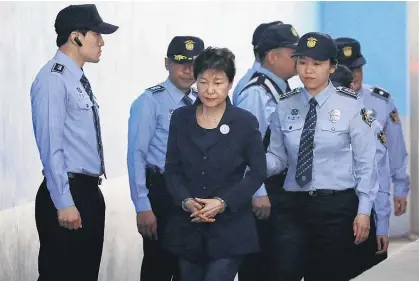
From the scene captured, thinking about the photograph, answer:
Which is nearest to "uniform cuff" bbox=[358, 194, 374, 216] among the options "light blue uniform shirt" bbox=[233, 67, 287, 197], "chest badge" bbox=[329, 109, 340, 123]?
"chest badge" bbox=[329, 109, 340, 123]

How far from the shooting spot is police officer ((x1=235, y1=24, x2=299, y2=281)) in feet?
16.1

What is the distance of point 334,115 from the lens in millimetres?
4676

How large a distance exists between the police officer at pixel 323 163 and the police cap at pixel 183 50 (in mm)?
622

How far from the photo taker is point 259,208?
489 cm

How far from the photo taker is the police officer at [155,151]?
5121mm

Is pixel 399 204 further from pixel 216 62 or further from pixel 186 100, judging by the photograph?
pixel 216 62

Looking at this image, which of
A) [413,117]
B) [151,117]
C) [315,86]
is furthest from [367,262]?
[413,117]

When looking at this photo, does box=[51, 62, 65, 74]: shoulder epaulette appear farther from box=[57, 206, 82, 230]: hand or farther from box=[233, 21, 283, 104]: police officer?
box=[233, 21, 283, 104]: police officer

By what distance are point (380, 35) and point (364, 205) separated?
157 inches

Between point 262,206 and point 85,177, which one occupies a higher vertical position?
point 85,177

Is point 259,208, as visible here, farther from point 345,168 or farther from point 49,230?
point 49,230

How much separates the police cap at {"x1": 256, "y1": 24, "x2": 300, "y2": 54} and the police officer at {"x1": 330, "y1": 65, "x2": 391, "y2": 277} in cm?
28

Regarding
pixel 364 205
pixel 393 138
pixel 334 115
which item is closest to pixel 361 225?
pixel 364 205

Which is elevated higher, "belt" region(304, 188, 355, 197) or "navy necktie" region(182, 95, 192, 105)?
"navy necktie" region(182, 95, 192, 105)
